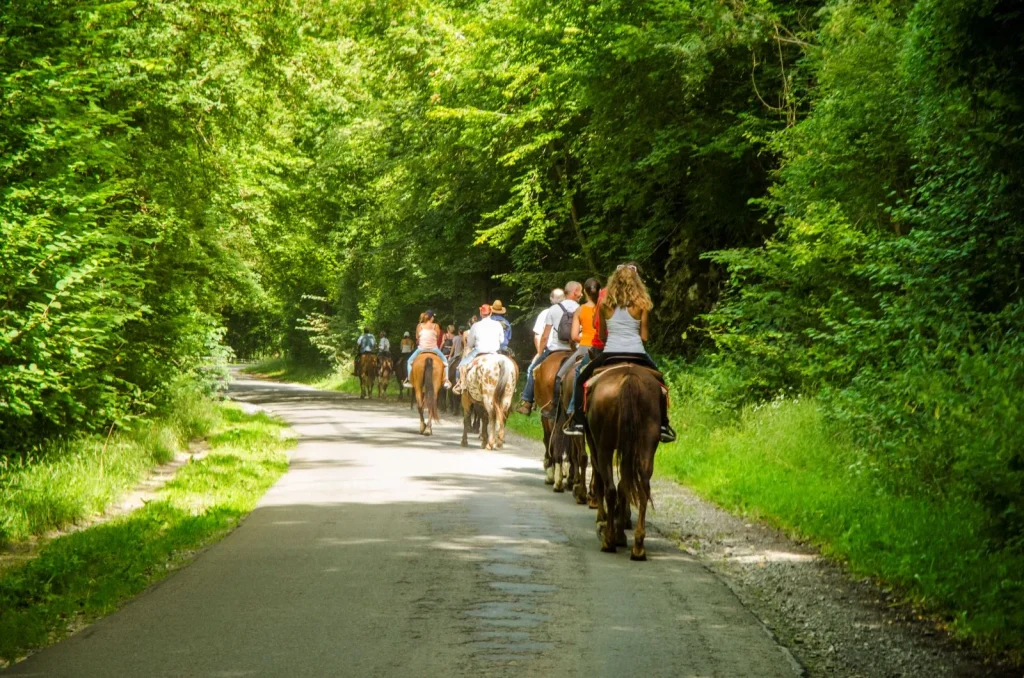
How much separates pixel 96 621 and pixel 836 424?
344 inches

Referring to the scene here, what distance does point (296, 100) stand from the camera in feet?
76.3

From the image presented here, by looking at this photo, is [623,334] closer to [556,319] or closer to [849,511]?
[849,511]

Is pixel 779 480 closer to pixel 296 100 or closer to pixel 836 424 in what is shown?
pixel 836 424

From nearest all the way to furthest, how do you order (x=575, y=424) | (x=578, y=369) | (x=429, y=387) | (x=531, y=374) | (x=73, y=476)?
(x=575, y=424) → (x=578, y=369) → (x=73, y=476) → (x=531, y=374) → (x=429, y=387)

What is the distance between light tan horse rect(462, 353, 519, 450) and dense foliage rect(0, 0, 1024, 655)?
359 centimetres

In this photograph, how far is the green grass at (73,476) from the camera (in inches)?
432

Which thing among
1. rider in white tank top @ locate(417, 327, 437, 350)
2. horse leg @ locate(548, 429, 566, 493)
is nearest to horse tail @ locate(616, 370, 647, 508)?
horse leg @ locate(548, 429, 566, 493)

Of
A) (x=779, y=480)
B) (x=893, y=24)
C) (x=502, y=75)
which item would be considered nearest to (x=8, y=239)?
(x=779, y=480)

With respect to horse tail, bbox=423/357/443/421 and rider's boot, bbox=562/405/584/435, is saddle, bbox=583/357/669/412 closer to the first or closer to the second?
rider's boot, bbox=562/405/584/435

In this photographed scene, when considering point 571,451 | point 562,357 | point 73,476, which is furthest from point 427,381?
point 73,476

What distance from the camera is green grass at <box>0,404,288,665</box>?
7.15 meters

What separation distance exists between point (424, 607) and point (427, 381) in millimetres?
15630

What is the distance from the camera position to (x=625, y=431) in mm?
9406

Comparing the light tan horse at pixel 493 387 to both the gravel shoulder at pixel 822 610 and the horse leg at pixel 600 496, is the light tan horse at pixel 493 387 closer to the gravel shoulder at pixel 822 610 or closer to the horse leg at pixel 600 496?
the gravel shoulder at pixel 822 610
